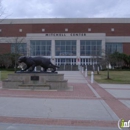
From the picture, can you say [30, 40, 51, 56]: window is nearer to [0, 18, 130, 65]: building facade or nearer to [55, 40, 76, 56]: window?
[0, 18, 130, 65]: building facade

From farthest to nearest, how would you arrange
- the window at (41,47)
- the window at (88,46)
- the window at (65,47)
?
the window at (41,47) < the window at (65,47) < the window at (88,46)

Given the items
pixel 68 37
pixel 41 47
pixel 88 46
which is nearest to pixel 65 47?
pixel 68 37

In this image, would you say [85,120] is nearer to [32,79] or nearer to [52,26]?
[32,79]

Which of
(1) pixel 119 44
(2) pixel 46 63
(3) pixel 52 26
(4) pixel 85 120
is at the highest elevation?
(3) pixel 52 26

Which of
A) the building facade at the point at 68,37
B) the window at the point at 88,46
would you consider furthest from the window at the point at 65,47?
the window at the point at 88,46

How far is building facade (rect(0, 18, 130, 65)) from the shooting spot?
73.2 metres

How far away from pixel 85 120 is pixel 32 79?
1089 centimetres

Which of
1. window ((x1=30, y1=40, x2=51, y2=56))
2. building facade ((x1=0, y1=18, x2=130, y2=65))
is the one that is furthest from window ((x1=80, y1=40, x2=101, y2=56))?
window ((x1=30, y1=40, x2=51, y2=56))

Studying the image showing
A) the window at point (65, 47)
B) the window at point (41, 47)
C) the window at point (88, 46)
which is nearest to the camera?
the window at point (88, 46)

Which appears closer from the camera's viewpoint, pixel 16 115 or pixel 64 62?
pixel 16 115

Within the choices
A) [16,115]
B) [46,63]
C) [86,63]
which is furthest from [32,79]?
[86,63]

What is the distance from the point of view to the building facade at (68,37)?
73188 millimetres

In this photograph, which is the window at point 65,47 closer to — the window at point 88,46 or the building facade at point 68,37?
the building facade at point 68,37

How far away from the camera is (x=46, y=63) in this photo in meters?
18.8
